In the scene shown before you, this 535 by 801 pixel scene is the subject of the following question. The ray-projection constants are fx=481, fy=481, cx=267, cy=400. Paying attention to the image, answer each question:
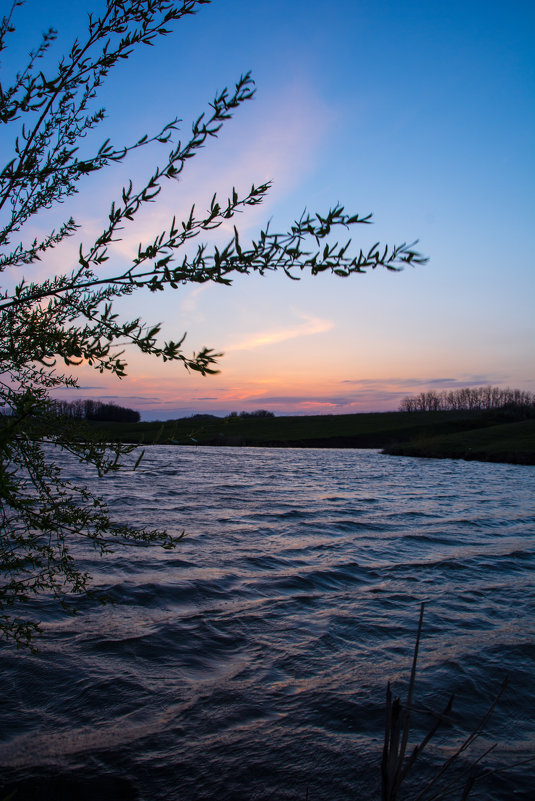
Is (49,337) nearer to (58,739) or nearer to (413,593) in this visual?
(58,739)

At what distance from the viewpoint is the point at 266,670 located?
6.34m

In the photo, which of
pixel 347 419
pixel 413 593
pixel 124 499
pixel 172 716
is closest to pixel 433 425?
pixel 347 419

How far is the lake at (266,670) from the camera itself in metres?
4.47

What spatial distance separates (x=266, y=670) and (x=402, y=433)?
8646cm

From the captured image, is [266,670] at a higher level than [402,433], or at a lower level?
higher

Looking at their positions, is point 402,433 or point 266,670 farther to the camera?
point 402,433

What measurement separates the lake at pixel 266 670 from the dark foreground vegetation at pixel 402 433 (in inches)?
985

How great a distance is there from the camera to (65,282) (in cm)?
443

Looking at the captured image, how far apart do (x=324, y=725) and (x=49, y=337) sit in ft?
15.9

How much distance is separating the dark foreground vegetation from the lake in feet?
82.1

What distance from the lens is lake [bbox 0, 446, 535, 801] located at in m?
4.47

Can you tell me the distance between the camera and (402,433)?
89.1 metres

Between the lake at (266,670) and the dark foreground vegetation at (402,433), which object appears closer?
A: the lake at (266,670)

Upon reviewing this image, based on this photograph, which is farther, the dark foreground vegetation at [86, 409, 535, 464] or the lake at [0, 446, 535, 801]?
the dark foreground vegetation at [86, 409, 535, 464]
